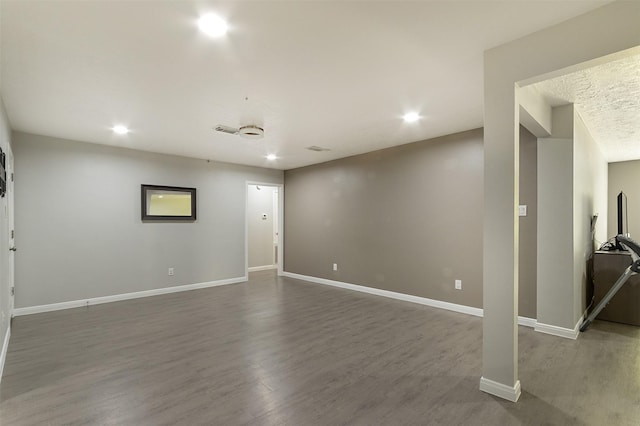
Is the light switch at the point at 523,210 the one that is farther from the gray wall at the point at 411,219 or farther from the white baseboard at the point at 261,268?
the white baseboard at the point at 261,268

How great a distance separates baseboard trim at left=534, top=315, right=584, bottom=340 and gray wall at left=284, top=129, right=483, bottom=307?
0.74 meters

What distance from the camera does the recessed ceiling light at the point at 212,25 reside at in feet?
6.06

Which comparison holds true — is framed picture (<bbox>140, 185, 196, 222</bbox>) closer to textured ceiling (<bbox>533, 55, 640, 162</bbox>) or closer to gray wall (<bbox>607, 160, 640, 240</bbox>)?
textured ceiling (<bbox>533, 55, 640, 162</bbox>)

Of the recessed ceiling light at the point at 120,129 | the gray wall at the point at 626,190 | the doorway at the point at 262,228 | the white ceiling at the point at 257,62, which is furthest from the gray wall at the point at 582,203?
the doorway at the point at 262,228

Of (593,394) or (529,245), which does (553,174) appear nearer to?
(529,245)

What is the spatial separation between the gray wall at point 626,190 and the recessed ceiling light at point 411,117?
17.6ft

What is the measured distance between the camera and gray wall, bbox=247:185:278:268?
7.85 metres

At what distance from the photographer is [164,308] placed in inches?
179

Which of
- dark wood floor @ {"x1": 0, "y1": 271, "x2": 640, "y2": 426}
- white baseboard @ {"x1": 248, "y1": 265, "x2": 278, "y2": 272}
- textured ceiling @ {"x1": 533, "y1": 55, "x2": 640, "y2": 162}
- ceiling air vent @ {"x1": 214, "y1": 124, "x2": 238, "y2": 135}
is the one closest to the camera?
dark wood floor @ {"x1": 0, "y1": 271, "x2": 640, "y2": 426}

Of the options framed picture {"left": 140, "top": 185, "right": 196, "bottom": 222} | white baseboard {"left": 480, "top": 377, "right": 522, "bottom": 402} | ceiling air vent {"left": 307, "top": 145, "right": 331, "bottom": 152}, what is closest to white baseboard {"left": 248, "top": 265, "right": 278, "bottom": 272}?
framed picture {"left": 140, "top": 185, "right": 196, "bottom": 222}

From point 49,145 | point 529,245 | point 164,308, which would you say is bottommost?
point 164,308

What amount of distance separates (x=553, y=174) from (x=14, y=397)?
Answer: 5.25m

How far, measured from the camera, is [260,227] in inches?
316

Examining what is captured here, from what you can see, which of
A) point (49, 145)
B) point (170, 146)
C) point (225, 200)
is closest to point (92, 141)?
point (49, 145)
